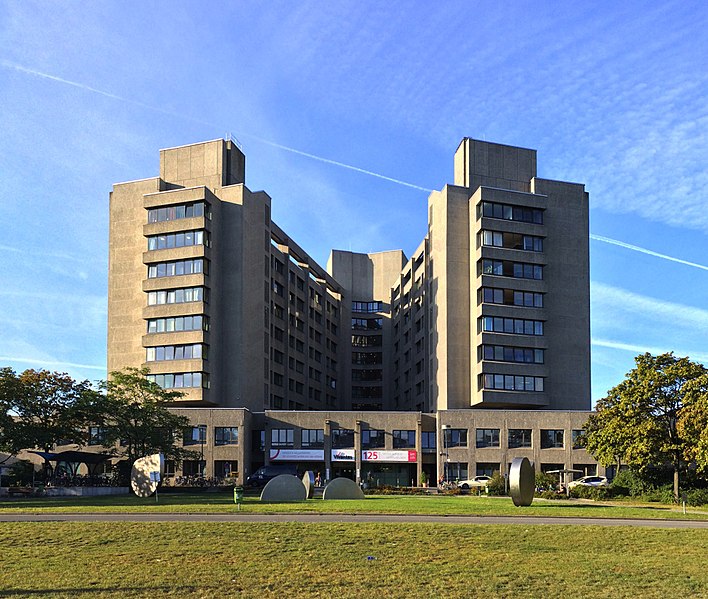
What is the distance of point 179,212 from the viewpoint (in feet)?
353

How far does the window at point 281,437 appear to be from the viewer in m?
101

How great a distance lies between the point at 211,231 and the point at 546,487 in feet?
190

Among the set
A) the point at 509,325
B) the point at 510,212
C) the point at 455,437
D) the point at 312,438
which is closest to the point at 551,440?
the point at 455,437

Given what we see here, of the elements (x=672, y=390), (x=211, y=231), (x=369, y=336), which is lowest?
(x=672, y=390)

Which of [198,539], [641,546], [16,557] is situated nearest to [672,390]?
[641,546]

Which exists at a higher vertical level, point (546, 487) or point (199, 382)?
point (199, 382)

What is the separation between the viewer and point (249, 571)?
20.3 meters

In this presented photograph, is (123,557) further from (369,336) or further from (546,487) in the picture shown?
(369,336)

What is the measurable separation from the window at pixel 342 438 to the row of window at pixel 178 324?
835 inches

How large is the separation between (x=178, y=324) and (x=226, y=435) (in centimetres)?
1655

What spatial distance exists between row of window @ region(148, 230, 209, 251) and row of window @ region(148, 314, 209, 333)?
9439 millimetres

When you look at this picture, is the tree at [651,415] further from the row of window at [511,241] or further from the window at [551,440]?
the row of window at [511,241]

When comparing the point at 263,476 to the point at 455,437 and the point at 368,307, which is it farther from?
the point at 368,307

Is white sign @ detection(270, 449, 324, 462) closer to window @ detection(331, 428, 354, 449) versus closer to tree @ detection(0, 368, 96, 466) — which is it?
window @ detection(331, 428, 354, 449)
